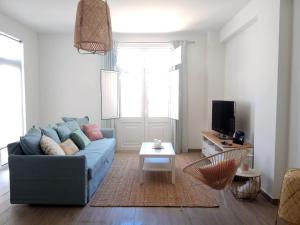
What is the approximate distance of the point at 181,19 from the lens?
5070 millimetres

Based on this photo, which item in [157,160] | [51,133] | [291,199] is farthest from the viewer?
[157,160]

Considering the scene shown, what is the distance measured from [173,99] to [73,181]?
3.50m

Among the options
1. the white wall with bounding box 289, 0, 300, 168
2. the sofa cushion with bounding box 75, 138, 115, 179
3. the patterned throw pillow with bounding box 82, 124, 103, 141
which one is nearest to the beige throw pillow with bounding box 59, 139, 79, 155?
the sofa cushion with bounding box 75, 138, 115, 179

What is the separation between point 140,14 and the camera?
15.6 feet

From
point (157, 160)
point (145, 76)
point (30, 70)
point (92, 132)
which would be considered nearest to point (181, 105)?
point (145, 76)

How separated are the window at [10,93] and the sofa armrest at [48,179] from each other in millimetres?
1944

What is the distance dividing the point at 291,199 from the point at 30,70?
554 cm

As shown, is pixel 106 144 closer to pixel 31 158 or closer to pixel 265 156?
pixel 31 158

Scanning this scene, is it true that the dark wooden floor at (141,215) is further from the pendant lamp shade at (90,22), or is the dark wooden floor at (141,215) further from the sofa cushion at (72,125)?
the pendant lamp shade at (90,22)

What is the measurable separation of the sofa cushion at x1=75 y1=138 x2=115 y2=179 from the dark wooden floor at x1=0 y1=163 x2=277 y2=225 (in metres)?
0.50

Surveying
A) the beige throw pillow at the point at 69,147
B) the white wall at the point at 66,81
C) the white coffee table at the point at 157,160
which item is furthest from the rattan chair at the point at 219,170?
the white wall at the point at 66,81

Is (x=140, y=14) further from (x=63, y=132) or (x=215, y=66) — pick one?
(x=63, y=132)

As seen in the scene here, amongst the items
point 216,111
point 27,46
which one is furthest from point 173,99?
point 27,46

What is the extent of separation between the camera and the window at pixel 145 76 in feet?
20.8
